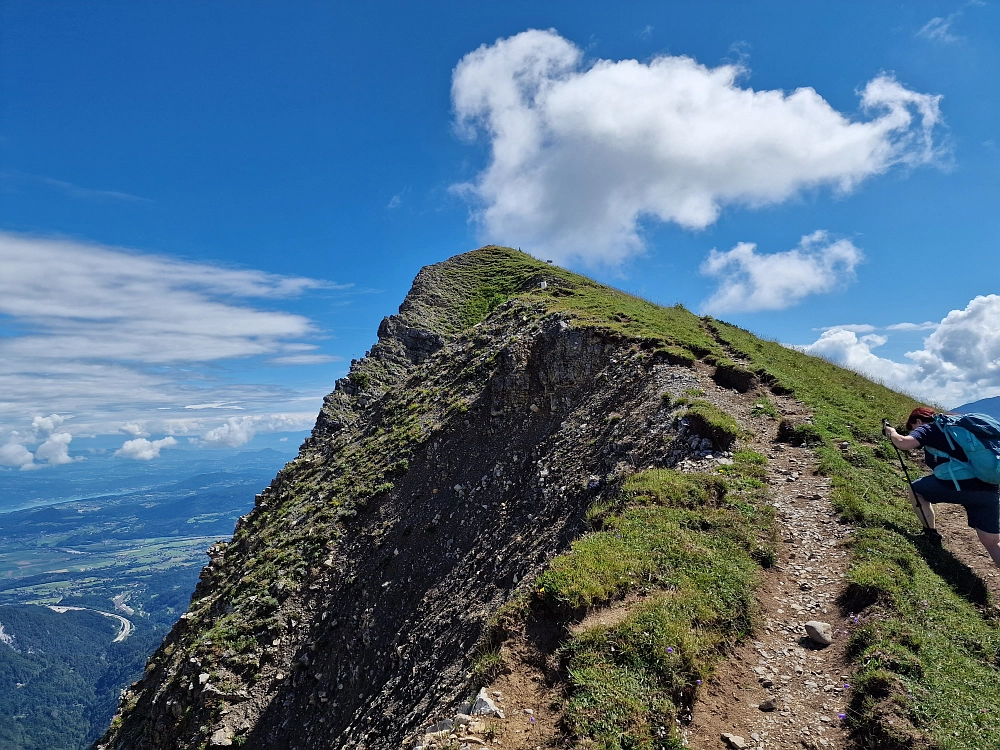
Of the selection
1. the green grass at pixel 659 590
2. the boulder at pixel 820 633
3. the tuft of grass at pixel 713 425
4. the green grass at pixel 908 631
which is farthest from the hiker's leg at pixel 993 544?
the tuft of grass at pixel 713 425

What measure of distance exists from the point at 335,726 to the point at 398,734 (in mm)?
6483

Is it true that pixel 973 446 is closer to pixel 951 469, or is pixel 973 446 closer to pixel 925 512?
pixel 951 469

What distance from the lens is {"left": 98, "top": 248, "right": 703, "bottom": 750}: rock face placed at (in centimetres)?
1456

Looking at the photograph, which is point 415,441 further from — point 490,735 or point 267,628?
point 490,735

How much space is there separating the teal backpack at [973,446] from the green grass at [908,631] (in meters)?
1.97

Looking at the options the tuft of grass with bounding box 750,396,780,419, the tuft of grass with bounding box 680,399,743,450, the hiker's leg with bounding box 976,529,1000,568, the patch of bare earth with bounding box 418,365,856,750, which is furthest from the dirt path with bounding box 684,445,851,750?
the tuft of grass with bounding box 750,396,780,419

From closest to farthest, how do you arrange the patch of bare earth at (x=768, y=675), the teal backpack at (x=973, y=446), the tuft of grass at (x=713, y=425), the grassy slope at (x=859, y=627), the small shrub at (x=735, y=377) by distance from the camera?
1. the grassy slope at (x=859, y=627)
2. the patch of bare earth at (x=768, y=675)
3. the teal backpack at (x=973, y=446)
4. the tuft of grass at (x=713, y=425)
5. the small shrub at (x=735, y=377)

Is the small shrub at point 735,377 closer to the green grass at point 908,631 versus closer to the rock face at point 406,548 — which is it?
the rock face at point 406,548

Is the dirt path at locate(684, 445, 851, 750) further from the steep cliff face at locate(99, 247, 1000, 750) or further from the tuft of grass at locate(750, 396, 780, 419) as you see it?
the tuft of grass at locate(750, 396, 780, 419)

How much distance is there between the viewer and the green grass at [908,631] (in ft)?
21.0

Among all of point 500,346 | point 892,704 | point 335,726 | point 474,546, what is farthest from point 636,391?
point 335,726

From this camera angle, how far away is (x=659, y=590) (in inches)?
362

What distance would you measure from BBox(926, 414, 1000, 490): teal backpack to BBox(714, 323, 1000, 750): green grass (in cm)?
197

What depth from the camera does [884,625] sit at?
8047 millimetres
